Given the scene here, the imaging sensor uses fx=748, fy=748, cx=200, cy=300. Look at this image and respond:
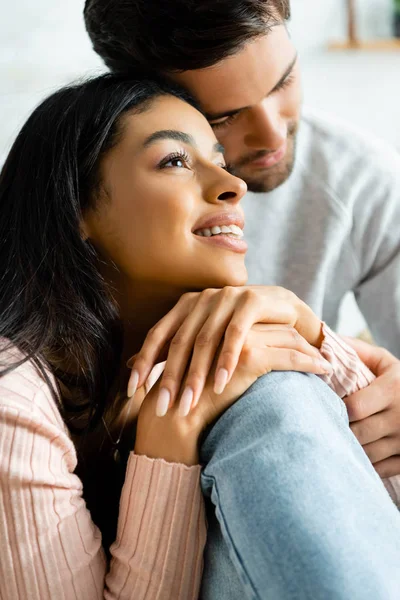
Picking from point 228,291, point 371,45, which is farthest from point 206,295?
point 371,45

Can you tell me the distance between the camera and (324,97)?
3.06m

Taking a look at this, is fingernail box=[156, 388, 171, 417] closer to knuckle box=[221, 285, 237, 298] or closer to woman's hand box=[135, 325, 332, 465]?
woman's hand box=[135, 325, 332, 465]

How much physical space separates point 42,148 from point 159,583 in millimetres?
722

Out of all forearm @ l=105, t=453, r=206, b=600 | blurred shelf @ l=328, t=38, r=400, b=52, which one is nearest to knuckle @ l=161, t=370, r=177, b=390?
forearm @ l=105, t=453, r=206, b=600

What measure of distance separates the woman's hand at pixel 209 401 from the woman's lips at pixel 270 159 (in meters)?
0.55

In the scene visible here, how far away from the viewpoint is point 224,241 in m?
1.20

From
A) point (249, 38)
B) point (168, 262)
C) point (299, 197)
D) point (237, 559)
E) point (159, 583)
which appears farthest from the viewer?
point (299, 197)

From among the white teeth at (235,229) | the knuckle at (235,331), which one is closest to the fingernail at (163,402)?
the knuckle at (235,331)

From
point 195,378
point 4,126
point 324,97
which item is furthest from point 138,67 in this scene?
point 324,97

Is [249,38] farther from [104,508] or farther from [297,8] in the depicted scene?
[297,8]

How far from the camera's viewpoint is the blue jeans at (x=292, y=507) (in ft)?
2.59

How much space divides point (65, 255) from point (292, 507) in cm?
57

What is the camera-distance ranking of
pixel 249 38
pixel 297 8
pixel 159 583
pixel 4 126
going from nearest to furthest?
1. pixel 159 583
2. pixel 249 38
3. pixel 4 126
4. pixel 297 8

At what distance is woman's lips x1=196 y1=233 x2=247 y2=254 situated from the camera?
1188 mm
